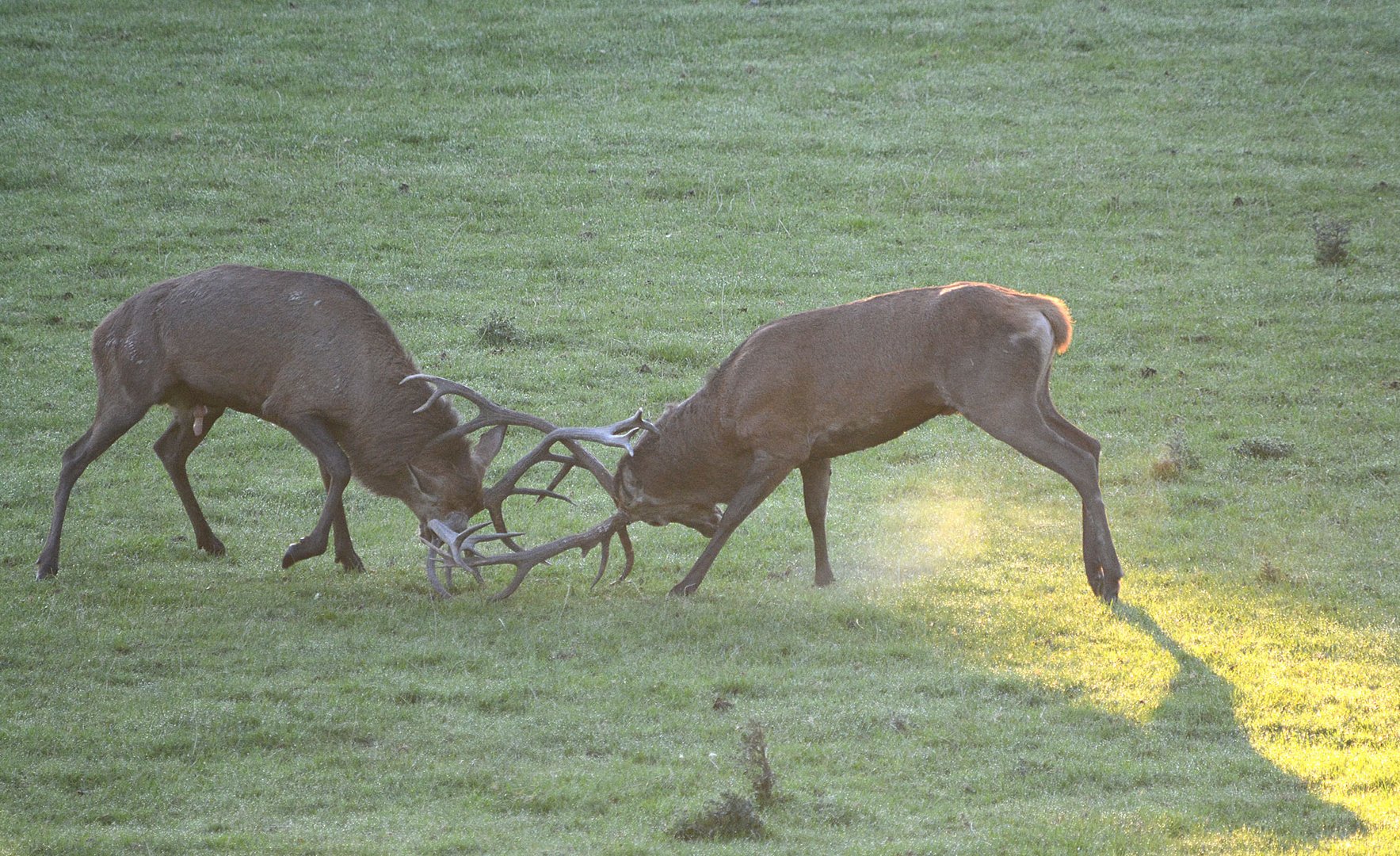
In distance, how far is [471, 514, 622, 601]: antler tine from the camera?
890 centimetres

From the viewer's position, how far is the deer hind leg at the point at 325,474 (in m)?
9.19

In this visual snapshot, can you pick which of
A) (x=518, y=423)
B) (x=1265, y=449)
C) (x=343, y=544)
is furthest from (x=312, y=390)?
(x=1265, y=449)

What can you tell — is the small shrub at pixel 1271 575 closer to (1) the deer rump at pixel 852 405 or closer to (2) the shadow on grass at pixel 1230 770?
(1) the deer rump at pixel 852 405

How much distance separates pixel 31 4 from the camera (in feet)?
79.5

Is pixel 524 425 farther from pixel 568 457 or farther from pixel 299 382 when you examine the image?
pixel 299 382

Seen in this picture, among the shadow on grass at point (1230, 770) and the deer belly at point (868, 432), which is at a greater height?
the deer belly at point (868, 432)

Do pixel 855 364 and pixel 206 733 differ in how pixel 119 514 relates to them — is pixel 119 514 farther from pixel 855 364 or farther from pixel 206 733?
pixel 855 364

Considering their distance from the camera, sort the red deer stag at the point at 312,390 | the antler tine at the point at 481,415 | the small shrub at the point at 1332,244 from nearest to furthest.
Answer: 1. the antler tine at the point at 481,415
2. the red deer stag at the point at 312,390
3. the small shrub at the point at 1332,244

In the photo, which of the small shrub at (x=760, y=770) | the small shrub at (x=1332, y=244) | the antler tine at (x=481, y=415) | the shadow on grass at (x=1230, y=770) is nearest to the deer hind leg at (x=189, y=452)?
the antler tine at (x=481, y=415)

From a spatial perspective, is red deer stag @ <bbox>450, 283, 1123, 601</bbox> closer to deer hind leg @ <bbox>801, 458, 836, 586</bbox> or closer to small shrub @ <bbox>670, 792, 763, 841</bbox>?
deer hind leg @ <bbox>801, 458, 836, 586</bbox>

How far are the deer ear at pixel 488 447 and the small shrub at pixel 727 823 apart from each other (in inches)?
165

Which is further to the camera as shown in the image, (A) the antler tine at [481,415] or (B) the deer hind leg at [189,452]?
(B) the deer hind leg at [189,452]

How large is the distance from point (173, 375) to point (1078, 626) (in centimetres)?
589

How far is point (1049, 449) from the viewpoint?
859 cm
